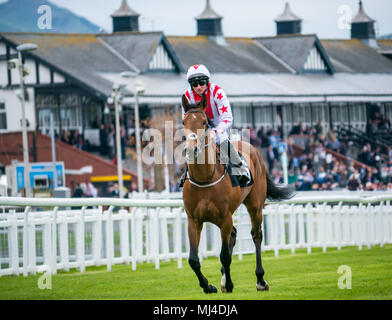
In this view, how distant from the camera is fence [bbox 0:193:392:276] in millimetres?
11625

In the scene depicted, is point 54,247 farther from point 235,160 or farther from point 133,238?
point 235,160

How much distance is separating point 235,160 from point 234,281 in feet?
5.70

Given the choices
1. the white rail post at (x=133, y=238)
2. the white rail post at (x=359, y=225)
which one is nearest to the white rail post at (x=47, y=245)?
the white rail post at (x=133, y=238)

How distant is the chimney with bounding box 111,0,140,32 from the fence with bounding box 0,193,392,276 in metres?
29.6

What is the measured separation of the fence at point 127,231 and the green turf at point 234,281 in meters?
0.26

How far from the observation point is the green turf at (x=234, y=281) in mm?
9133

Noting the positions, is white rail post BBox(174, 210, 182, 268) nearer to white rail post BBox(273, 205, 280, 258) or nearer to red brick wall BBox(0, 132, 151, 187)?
white rail post BBox(273, 205, 280, 258)

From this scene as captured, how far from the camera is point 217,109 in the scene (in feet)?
Result: 32.0

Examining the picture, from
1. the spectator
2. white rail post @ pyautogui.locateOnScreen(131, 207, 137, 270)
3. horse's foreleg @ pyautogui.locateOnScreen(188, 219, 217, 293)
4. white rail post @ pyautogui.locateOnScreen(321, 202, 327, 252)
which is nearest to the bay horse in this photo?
horse's foreleg @ pyautogui.locateOnScreen(188, 219, 217, 293)

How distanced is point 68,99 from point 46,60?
2117mm

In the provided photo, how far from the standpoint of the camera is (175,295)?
9.30 metres

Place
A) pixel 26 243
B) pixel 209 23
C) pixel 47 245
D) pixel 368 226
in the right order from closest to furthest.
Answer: pixel 26 243 < pixel 47 245 < pixel 368 226 < pixel 209 23

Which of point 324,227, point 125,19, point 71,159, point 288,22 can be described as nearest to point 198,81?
point 324,227
